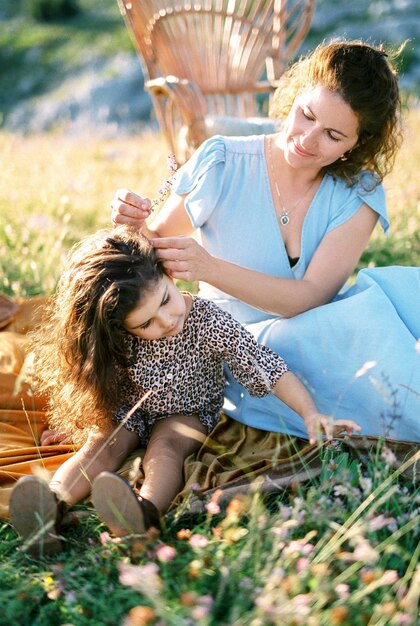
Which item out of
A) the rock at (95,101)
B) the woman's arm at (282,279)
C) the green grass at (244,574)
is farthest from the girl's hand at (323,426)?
the rock at (95,101)

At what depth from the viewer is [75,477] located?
267 cm

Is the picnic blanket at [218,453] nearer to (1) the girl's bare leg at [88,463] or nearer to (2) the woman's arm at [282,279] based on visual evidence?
(1) the girl's bare leg at [88,463]

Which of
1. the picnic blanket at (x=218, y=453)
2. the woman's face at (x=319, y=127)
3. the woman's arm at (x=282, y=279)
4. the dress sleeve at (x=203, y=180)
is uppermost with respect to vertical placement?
the woman's face at (x=319, y=127)

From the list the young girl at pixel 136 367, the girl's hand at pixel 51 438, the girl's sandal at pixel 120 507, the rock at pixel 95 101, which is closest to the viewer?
the girl's sandal at pixel 120 507

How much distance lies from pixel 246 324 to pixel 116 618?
59.7 inches

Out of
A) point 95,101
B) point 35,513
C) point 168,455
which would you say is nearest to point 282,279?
point 168,455

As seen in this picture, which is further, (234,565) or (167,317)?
(167,317)

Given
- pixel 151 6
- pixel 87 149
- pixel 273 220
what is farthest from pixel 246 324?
pixel 87 149

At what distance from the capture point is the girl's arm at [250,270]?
2.73 metres

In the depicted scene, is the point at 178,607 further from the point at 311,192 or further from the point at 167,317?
the point at 311,192

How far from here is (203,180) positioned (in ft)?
10.4

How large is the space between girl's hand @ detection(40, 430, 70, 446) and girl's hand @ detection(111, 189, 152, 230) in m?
0.88

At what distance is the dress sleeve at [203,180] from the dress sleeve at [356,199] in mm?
487

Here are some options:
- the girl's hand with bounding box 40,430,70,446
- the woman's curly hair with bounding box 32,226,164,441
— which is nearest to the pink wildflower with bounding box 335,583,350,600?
the woman's curly hair with bounding box 32,226,164,441
